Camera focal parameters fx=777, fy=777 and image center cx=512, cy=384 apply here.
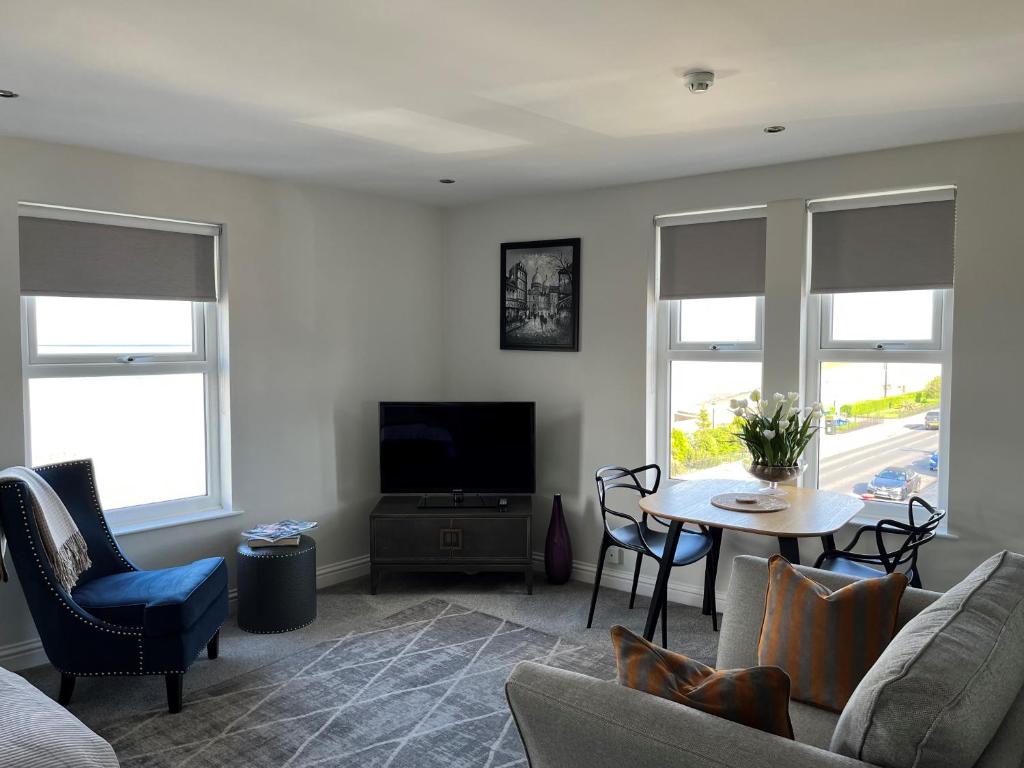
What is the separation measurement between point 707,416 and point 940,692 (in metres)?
3.10

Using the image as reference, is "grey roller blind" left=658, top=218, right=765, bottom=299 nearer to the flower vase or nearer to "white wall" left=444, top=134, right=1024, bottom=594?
"white wall" left=444, top=134, right=1024, bottom=594

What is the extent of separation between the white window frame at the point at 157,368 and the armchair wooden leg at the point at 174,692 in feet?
3.40

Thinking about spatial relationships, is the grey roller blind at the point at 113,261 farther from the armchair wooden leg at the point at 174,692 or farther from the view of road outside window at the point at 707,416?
the view of road outside window at the point at 707,416

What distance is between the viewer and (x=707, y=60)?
2.49m

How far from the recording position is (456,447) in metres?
4.73

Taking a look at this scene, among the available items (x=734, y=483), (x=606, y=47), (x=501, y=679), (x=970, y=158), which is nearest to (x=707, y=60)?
(x=606, y=47)

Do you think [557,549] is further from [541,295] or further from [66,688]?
[66,688]

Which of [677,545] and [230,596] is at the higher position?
[677,545]

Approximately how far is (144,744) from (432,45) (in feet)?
8.76

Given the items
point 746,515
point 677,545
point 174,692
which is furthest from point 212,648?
point 746,515

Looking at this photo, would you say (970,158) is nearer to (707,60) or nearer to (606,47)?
(707,60)

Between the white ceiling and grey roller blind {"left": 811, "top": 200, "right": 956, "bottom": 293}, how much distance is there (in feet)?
1.14

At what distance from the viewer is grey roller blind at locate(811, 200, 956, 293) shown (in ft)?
12.0

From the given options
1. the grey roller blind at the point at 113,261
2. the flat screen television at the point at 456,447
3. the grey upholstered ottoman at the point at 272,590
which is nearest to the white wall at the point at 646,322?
the flat screen television at the point at 456,447
